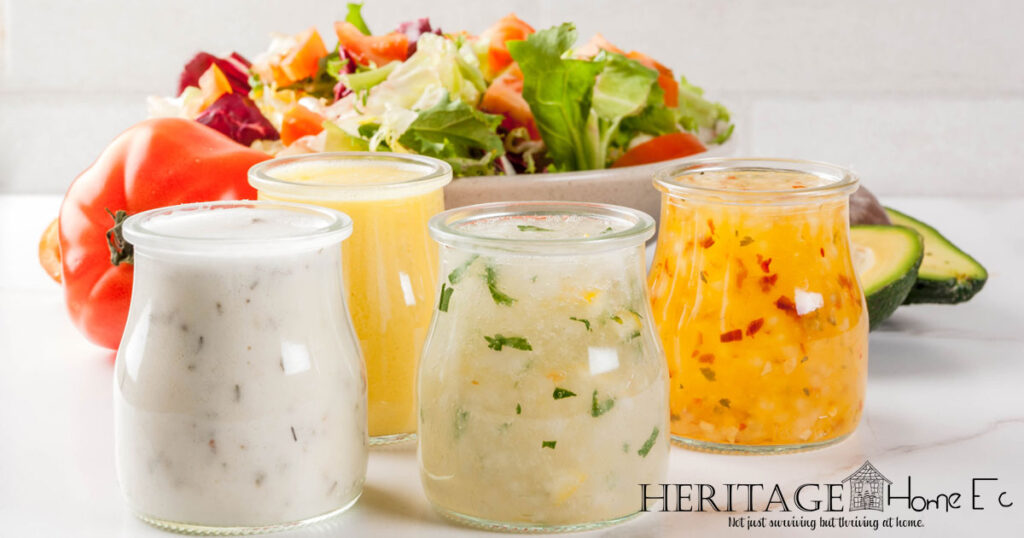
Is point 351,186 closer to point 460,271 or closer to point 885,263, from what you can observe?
point 460,271

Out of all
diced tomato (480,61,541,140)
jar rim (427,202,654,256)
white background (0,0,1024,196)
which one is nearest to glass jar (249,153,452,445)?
jar rim (427,202,654,256)

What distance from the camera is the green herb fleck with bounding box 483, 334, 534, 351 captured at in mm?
895

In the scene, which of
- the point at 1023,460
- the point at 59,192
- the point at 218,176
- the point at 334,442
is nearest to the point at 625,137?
the point at 218,176

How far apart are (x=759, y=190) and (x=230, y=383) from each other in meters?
0.49

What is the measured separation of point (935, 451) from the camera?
112cm

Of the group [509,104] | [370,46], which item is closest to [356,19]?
A: [370,46]

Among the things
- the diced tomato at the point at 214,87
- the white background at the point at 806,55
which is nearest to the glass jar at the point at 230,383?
the diced tomato at the point at 214,87

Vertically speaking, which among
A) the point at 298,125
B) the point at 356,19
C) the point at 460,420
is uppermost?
the point at 356,19

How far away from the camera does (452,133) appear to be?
4.67 ft

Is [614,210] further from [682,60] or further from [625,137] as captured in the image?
[682,60]

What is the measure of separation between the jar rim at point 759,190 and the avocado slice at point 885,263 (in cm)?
21

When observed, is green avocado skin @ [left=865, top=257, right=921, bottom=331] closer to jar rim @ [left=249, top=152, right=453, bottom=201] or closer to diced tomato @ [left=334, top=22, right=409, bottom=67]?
jar rim @ [left=249, top=152, right=453, bottom=201]

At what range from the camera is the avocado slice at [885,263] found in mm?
1350

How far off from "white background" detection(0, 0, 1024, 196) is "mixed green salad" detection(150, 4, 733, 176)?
0.90 metres
